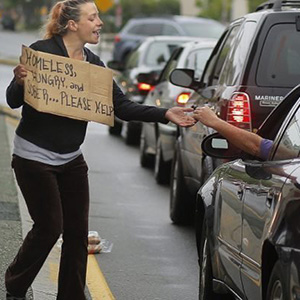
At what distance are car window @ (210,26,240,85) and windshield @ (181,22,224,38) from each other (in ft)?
64.2

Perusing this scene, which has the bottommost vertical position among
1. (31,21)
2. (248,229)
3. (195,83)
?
(31,21)

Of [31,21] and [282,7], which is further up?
[282,7]

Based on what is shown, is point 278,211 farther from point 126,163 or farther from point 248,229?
point 126,163

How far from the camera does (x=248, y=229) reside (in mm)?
6332

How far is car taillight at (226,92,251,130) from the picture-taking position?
9.70 m

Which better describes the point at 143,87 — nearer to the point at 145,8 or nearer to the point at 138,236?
the point at 138,236

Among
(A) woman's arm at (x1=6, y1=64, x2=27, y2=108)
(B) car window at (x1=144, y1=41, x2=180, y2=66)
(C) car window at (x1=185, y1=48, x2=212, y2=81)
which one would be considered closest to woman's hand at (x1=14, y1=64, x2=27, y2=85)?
(A) woman's arm at (x1=6, y1=64, x2=27, y2=108)

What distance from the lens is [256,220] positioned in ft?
20.1

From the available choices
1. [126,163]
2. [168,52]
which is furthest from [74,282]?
[168,52]

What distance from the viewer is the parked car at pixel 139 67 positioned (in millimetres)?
20094

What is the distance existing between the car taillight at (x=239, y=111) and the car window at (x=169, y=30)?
2413cm

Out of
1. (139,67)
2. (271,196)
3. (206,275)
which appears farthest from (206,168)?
(139,67)

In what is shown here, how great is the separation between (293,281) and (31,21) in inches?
4511

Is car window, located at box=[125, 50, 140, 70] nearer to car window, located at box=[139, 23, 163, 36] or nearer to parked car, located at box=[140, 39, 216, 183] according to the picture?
parked car, located at box=[140, 39, 216, 183]
